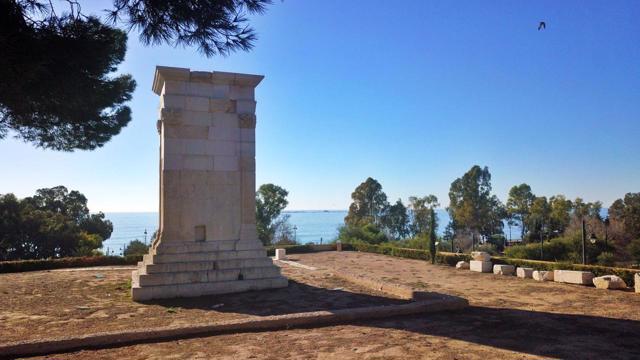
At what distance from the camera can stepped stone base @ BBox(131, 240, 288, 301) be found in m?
11.8

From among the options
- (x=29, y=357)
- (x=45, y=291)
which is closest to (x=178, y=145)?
(x=45, y=291)

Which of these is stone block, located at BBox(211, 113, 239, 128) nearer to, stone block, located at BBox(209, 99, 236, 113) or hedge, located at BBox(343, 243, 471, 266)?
stone block, located at BBox(209, 99, 236, 113)

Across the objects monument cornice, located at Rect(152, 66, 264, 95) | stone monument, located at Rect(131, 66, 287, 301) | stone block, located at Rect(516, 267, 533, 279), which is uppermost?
monument cornice, located at Rect(152, 66, 264, 95)

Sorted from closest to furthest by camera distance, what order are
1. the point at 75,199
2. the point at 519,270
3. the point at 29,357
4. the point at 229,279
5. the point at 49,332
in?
1. the point at 29,357
2. the point at 49,332
3. the point at 229,279
4. the point at 519,270
5. the point at 75,199

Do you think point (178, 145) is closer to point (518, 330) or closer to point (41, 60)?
point (41, 60)

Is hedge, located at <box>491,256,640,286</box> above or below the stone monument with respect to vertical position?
below

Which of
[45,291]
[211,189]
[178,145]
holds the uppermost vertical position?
[178,145]

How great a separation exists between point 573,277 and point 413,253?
37.5 feet

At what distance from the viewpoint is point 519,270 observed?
55.1 ft

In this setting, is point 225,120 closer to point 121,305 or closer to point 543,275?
point 121,305

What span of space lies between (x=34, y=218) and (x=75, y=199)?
14.1 metres

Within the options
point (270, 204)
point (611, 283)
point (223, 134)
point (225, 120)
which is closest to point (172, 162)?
point (223, 134)

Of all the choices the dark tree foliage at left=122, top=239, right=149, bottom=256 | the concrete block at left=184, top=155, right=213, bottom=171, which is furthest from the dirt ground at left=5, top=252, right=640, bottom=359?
the dark tree foliage at left=122, top=239, right=149, bottom=256

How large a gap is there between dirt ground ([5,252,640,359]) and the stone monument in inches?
123
